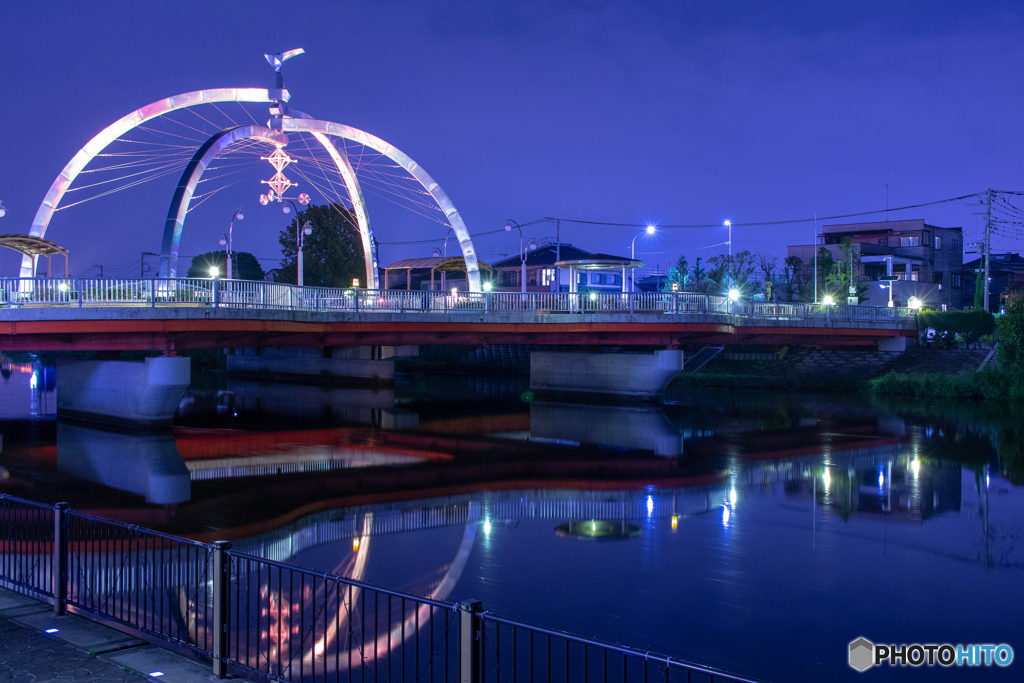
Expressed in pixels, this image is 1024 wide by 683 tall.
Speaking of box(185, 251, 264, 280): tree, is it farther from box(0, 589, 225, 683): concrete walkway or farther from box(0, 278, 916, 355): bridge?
box(0, 589, 225, 683): concrete walkway

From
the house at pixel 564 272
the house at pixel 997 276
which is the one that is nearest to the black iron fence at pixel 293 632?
the house at pixel 564 272

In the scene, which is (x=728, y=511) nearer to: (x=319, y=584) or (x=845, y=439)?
(x=319, y=584)

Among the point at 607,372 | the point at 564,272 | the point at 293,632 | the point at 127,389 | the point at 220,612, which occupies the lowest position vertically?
the point at 293,632

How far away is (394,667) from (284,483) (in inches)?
468

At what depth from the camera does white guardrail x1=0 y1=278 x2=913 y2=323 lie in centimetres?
2656

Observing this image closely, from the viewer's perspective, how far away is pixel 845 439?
93.2 ft

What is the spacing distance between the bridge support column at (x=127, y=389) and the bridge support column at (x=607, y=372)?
2049 cm

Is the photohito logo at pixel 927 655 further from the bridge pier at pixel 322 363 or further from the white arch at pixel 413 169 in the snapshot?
the bridge pier at pixel 322 363

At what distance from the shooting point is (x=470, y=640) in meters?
6.10

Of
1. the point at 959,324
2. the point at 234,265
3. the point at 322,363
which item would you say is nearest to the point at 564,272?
the point at 322,363

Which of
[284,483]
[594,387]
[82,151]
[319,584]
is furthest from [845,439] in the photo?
[82,151]

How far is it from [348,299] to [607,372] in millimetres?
14611

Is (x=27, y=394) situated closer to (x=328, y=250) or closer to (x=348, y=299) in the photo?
(x=348, y=299)

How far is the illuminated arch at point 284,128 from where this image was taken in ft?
110
